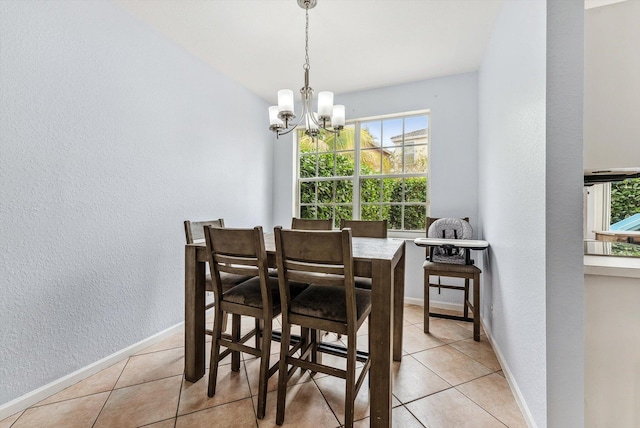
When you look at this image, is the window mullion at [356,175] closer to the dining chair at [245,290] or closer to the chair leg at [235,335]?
the dining chair at [245,290]

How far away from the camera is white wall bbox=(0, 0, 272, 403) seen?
4.92 ft

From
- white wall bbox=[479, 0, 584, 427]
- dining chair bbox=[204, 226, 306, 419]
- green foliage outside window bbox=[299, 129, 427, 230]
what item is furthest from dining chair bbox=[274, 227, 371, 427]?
green foliage outside window bbox=[299, 129, 427, 230]

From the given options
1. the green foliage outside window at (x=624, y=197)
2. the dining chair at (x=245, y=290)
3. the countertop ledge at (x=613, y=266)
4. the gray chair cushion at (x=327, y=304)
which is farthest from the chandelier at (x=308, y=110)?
the green foliage outside window at (x=624, y=197)

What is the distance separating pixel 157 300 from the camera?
230 cm

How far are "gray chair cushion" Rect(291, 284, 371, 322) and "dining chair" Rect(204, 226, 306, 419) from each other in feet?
0.58

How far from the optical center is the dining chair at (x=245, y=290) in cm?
142

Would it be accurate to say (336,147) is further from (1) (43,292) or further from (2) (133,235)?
(1) (43,292)

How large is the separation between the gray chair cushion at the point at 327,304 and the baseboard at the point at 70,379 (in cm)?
152

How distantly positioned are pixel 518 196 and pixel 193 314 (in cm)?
209

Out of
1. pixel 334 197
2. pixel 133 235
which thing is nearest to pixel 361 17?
pixel 334 197

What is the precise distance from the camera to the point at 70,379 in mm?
1704

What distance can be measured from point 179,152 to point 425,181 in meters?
2.67

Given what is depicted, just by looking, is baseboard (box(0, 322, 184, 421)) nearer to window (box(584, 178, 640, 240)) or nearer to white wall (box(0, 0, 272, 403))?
white wall (box(0, 0, 272, 403))

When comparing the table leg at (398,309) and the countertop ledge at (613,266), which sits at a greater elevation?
the countertop ledge at (613,266)
